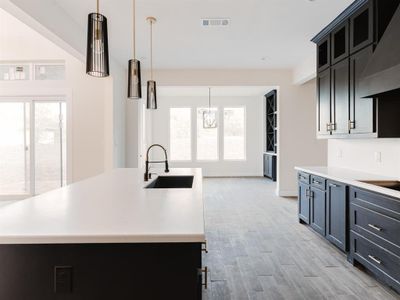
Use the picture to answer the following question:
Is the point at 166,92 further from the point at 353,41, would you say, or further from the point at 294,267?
the point at 294,267

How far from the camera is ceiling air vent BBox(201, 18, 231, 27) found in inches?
152

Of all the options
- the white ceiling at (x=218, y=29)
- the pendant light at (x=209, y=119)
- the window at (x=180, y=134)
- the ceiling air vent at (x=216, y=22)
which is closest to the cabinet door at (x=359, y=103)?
the white ceiling at (x=218, y=29)

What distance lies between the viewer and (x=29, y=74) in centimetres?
577

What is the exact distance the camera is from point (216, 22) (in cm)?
390

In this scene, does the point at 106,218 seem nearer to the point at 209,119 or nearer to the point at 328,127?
the point at 328,127

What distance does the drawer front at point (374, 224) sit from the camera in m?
2.30

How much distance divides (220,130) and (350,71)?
6878 millimetres

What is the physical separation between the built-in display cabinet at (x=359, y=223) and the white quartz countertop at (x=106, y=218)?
1629 millimetres

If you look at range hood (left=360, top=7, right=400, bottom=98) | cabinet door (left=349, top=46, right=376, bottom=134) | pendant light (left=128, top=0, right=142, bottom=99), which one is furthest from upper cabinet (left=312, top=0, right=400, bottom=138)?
pendant light (left=128, top=0, right=142, bottom=99)

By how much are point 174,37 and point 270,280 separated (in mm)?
3647

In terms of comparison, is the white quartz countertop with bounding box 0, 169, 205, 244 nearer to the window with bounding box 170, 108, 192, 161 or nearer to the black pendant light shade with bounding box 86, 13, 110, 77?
the black pendant light shade with bounding box 86, 13, 110, 77

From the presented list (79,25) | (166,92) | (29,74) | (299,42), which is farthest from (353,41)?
(166,92)

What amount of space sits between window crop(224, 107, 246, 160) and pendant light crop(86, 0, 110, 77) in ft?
27.3

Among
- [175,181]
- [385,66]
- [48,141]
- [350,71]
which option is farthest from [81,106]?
[385,66]
